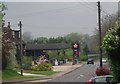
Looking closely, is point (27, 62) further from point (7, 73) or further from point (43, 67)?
point (7, 73)

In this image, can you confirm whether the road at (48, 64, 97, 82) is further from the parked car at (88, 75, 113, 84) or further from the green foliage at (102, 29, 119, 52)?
the green foliage at (102, 29, 119, 52)

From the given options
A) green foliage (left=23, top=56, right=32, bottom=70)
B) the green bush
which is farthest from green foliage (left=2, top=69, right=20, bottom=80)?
green foliage (left=23, top=56, right=32, bottom=70)

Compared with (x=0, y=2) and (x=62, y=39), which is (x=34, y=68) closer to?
(x=0, y=2)

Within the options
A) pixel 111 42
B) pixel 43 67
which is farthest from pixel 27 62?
pixel 111 42

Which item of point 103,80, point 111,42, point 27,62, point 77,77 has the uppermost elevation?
point 111,42

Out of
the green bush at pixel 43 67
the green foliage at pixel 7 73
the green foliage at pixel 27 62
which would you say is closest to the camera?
the green foliage at pixel 7 73

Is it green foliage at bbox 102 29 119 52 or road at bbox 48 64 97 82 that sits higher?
green foliage at bbox 102 29 119 52

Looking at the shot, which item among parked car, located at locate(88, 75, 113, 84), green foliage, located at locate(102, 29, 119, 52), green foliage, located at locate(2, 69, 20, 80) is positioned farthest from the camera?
green foliage, located at locate(2, 69, 20, 80)

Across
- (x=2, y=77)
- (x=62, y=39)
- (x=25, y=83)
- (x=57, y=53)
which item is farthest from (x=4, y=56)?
(x=62, y=39)

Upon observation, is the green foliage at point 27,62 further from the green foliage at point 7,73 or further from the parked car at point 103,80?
the parked car at point 103,80

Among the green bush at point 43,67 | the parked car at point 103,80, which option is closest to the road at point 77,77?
the green bush at point 43,67

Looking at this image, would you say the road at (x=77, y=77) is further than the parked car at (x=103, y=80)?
Yes

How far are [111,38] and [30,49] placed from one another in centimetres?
8980

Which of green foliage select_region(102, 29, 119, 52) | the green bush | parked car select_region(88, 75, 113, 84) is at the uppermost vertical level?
green foliage select_region(102, 29, 119, 52)
